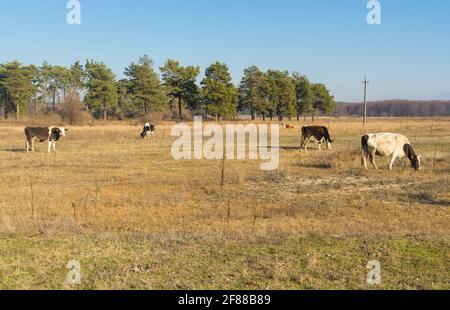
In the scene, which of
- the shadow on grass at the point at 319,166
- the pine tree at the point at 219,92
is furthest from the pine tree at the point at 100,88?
the shadow on grass at the point at 319,166

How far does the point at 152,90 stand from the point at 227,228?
6017 cm

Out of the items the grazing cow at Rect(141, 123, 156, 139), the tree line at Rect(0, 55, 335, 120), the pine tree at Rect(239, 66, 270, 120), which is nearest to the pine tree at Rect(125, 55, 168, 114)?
the tree line at Rect(0, 55, 335, 120)

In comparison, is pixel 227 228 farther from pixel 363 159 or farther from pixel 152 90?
pixel 152 90

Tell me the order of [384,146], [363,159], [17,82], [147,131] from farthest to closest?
[17,82], [147,131], [384,146], [363,159]

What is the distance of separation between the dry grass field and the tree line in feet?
148

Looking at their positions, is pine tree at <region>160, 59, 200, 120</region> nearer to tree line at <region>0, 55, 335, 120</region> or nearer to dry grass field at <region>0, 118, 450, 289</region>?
tree line at <region>0, 55, 335, 120</region>

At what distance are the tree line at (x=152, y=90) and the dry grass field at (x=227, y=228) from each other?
45220mm

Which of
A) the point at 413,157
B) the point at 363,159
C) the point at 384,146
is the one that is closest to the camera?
Result: the point at 413,157

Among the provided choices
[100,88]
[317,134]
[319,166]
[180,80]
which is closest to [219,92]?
[180,80]

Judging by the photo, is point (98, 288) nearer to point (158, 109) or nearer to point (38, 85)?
point (158, 109)

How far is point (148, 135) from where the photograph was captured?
35031 millimetres

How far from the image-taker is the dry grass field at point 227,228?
5.10 metres

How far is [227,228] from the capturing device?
7664 millimetres

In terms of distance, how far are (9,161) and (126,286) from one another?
16.7 meters
